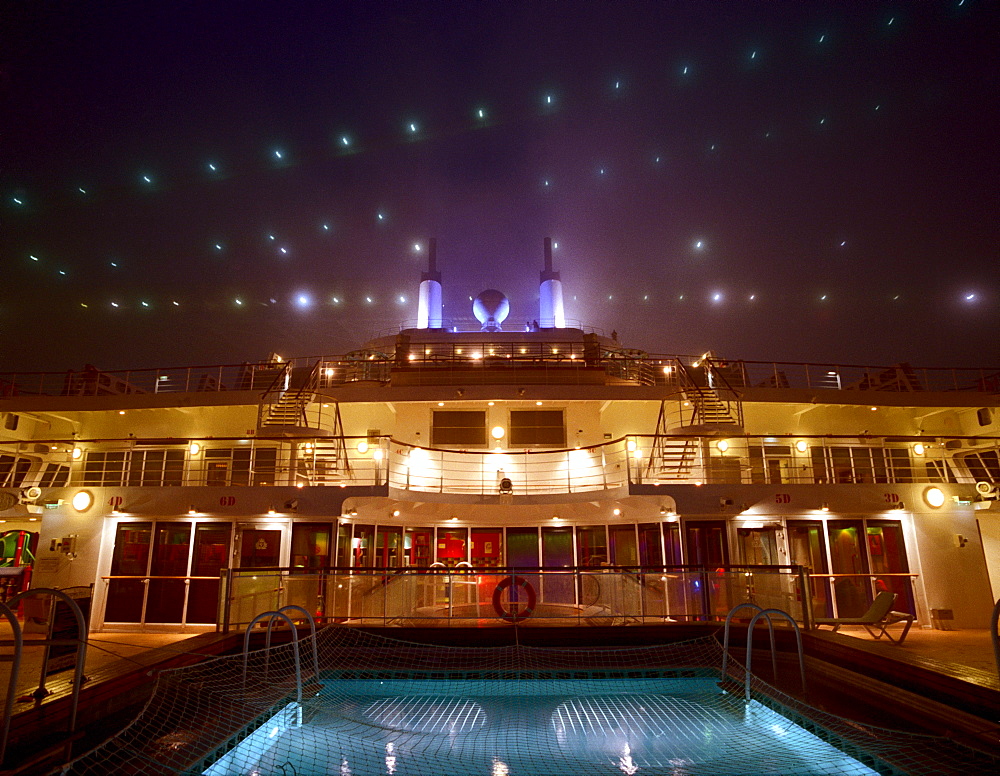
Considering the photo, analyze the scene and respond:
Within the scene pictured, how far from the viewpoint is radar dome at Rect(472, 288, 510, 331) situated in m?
26.8

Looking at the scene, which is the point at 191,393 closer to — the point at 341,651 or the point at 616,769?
the point at 341,651

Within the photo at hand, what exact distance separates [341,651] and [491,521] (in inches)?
262

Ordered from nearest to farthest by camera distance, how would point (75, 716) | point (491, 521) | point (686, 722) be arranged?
point (75, 716) → point (686, 722) → point (491, 521)

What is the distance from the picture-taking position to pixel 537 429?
57.4ft

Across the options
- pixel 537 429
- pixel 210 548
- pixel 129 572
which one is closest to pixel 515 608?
pixel 210 548

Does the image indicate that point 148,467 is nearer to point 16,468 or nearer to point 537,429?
point 16,468

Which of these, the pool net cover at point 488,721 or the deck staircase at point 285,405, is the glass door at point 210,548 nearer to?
the deck staircase at point 285,405

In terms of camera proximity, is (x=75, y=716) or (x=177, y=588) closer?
(x=75, y=716)

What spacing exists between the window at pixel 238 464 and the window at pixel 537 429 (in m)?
6.20

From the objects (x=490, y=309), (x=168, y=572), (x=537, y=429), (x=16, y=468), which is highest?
(x=490, y=309)

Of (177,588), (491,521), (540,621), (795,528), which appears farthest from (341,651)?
(795,528)

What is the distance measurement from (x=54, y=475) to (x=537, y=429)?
1230 cm

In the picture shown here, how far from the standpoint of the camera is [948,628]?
12.8 metres

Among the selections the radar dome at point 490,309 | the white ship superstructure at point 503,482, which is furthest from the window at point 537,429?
the radar dome at point 490,309
